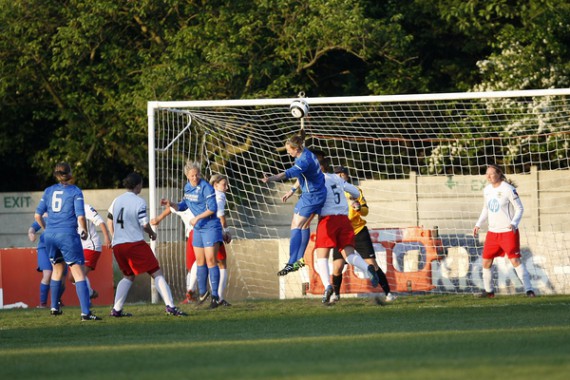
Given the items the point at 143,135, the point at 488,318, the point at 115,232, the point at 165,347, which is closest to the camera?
the point at 165,347

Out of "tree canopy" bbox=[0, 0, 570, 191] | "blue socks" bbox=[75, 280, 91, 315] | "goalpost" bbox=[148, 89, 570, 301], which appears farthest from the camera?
"tree canopy" bbox=[0, 0, 570, 191]

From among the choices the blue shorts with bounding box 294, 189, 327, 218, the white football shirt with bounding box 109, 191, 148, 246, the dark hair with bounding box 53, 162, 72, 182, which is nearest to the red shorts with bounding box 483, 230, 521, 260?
the blue shorts with bounding box 294, 189, 327, 218

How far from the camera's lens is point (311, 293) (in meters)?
17.5

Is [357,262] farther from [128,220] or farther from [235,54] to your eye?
[235,54]

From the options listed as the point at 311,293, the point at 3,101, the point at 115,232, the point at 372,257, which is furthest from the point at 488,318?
the point at 3,101

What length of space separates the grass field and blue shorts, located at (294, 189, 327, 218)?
49.2 inches

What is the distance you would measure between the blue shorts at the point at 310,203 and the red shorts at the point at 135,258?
206cm

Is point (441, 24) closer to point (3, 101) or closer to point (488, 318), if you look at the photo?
point (3, 101)

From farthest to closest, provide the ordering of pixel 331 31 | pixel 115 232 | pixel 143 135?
pixel 143 135
pixel 331 31
pixel 115 232

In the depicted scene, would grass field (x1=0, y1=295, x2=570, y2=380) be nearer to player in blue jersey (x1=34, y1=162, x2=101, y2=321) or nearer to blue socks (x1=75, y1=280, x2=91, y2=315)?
blue socks (x1=75, y1=280, x2=91, y2=315)

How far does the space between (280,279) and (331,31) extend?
5.77 meters

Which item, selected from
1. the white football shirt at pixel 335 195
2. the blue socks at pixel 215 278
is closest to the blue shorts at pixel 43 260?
the blue socks at pixel 215 278

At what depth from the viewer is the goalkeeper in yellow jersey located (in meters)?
14.6

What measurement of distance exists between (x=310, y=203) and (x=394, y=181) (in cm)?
819
